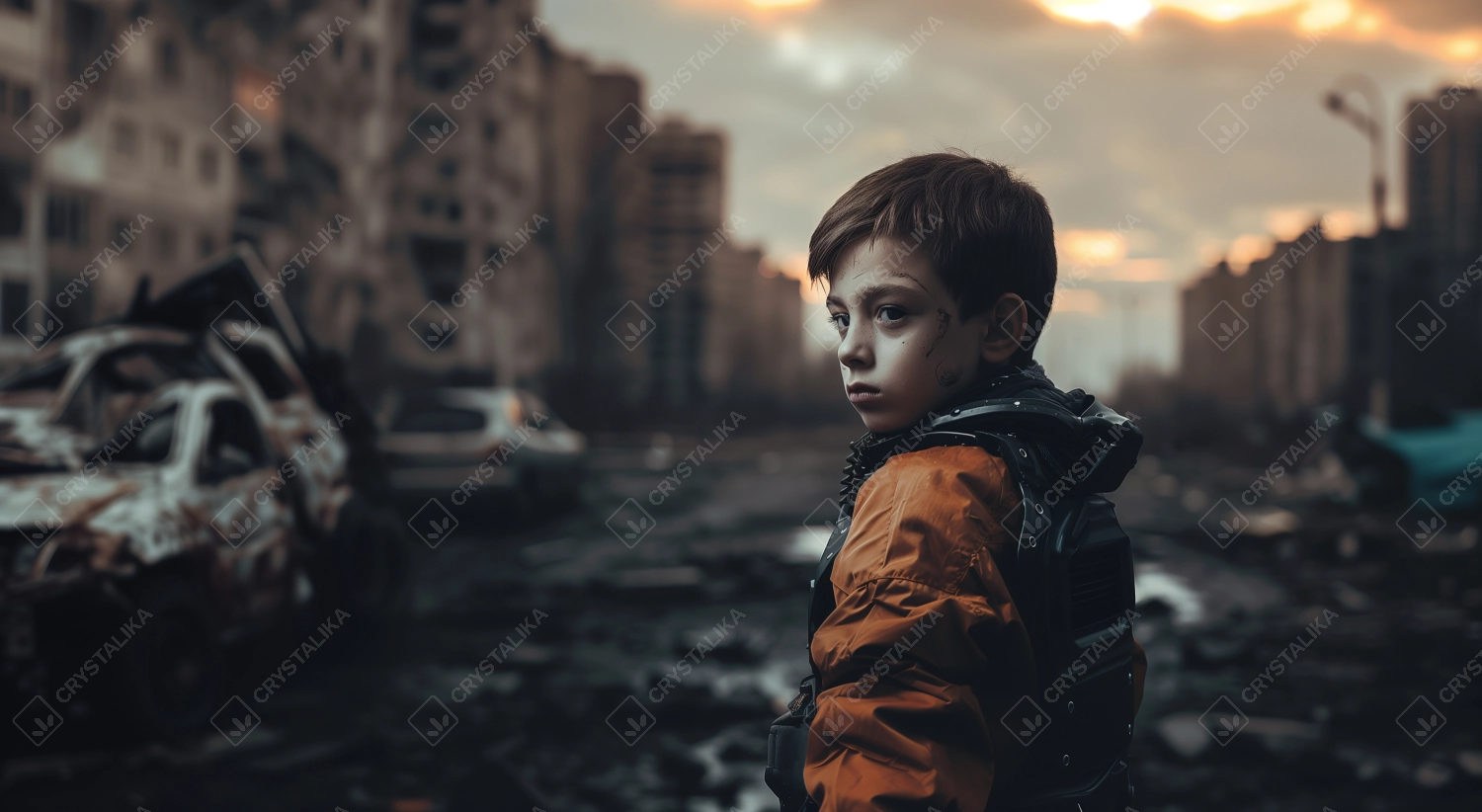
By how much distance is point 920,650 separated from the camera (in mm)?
1577

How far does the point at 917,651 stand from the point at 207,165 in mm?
39594

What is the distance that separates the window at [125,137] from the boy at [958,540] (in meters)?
34.2

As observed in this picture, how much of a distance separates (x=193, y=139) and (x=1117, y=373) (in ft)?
302

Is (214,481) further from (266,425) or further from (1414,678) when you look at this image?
(1414,678)

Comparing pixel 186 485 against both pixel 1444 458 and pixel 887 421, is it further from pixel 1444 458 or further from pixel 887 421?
pixel 1444 458

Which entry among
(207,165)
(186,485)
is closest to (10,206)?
(207,165)

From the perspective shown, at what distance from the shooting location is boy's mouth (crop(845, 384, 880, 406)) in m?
1.81

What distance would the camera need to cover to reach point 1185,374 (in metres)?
101

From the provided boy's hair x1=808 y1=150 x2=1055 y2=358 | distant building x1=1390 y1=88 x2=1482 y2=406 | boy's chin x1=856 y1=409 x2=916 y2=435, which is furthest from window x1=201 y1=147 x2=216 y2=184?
distant building x1=1390 y1=88 x2=1482 y2=406

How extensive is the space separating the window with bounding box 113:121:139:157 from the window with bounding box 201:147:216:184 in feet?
12.9

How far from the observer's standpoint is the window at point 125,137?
101ft

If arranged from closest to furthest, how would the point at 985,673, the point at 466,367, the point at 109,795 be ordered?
1. the point at 985,673
2. the point at 109,795
3. the point at 466,367

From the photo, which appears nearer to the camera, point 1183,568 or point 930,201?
point 930,201

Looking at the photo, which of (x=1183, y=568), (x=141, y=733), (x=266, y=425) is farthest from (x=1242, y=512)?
(x=141, y=733)
